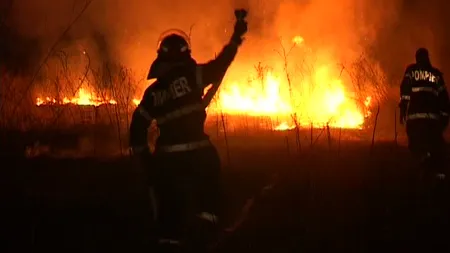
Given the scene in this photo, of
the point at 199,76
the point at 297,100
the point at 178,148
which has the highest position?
the point at 297,100

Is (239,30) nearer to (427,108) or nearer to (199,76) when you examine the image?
(199,76)

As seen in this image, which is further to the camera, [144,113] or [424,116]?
[424,116]

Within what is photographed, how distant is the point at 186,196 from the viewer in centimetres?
465

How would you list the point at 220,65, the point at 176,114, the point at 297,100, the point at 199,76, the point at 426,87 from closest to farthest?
the point at 176,114, the point at 199,76, the point at 220,65, the point at 426,87, the point at 297,100

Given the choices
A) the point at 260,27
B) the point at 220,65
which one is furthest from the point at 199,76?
the point at 260,27

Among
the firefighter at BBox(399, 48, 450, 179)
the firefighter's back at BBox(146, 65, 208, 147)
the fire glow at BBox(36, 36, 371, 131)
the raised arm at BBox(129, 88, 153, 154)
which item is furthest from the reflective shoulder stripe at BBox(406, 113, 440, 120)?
the fire glow at BBox(36, 36, 371, 131)

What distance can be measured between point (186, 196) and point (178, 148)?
1.28ft

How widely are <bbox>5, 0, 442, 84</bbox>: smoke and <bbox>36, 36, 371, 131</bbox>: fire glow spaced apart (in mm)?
1348

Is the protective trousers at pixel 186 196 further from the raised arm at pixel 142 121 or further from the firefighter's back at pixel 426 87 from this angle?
the firefighter's back at pixel 426 87

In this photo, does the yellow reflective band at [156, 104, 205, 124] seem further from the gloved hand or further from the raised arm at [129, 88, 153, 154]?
the gloved hand

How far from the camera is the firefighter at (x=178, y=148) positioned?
457cm

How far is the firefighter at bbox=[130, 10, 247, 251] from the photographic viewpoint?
15.0ft

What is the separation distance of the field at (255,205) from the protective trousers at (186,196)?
255 mm

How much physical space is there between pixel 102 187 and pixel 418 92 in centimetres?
456
